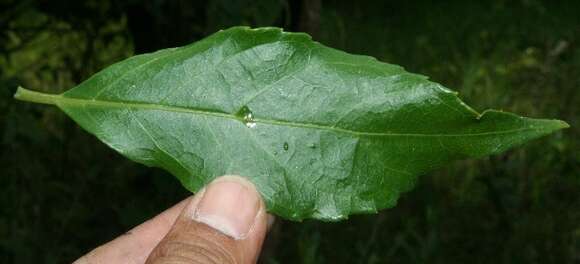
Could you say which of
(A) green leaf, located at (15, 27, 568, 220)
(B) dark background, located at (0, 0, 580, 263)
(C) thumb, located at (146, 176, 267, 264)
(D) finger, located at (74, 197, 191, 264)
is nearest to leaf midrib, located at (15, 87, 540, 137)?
(A) green leaf, located at (15, 27, 568, 220)

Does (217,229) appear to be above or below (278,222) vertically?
above

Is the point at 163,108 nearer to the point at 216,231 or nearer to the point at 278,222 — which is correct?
the point at 216,231

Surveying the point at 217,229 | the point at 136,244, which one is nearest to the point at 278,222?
the point at 136,244

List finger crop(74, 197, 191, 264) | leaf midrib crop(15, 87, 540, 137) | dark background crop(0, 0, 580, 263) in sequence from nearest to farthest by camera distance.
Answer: leaf midrib crop(15, 87, 540, 137) < finger crop(74, 197, 191, 264) < dark background crop(0, 0, 580, 263)

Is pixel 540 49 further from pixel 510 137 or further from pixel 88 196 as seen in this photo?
pixel 510 137

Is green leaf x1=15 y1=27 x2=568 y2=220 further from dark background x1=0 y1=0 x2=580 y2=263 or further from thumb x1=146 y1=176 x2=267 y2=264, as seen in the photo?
dark background x1=0 y1=0 x2=580 y2=263

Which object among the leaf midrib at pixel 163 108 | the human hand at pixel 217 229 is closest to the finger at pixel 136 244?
the human hand at pixel 217 229

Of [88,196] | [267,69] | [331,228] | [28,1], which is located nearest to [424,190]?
[331,228]

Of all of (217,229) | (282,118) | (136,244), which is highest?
(282,118)
